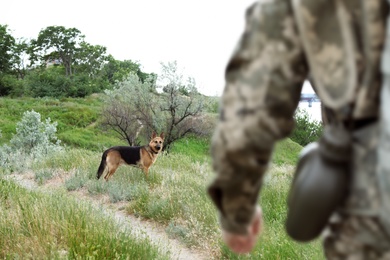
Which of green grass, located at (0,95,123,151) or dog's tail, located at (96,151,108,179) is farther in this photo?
green grass, located at (0,95,123,151)

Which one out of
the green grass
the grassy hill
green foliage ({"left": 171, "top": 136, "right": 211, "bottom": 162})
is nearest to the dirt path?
the grassy hill

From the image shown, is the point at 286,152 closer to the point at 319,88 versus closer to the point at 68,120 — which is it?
the point at 68,120

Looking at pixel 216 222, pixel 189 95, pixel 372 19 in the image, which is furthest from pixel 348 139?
pixel 189 95

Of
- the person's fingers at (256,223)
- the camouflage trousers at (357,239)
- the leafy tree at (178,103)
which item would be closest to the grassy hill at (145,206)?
the person's fingers at (256,223)

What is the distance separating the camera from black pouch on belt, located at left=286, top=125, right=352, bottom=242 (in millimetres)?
1411

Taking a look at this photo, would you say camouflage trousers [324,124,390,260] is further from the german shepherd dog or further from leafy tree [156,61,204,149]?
leafy tree [156,61,204,149]

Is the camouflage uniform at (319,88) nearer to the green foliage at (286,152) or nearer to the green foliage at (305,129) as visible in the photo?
the green foliage at (286,152)

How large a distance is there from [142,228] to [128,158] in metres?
5.04

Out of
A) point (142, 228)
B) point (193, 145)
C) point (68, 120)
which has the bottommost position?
point (193, 145)

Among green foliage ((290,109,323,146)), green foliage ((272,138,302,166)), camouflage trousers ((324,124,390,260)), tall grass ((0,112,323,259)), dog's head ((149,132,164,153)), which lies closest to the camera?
camouflage trousers ((324,124,390,260))

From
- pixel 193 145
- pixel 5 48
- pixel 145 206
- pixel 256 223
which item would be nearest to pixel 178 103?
pixel 193 145

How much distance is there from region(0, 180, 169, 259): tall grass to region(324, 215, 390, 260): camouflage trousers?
12.0 ft

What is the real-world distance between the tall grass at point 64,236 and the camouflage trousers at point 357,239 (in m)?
3.65

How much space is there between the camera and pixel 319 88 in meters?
1.47
